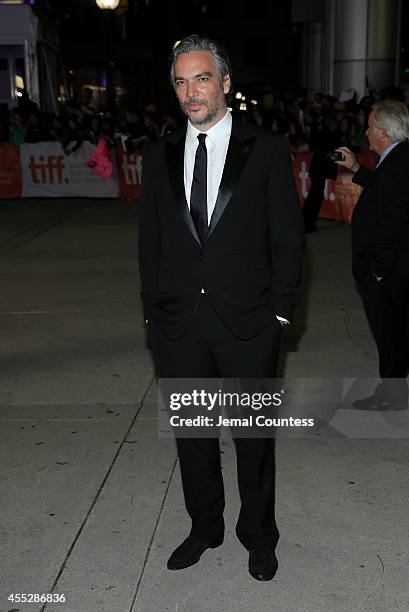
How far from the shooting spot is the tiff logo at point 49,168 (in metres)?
17.5

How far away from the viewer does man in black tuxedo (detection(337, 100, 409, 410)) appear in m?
4.38

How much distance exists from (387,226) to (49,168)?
1412 cm

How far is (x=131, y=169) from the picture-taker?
55.9 feet

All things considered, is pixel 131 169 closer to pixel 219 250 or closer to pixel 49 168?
pixel 49 168

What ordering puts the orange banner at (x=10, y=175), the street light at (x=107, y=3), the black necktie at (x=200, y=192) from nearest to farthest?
the black necktie at (x=200, y=192) < the street light at (x=107, y=3) < the orange banner at (x=10, y=175)

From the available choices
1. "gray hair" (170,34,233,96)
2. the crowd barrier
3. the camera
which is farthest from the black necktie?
the crowd barrier

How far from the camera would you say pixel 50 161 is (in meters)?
17.5

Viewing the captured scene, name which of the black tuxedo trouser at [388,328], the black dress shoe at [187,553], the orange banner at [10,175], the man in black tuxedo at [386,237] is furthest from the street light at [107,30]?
the black dress shoe at [187,553]

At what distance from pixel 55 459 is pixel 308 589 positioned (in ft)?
5.76

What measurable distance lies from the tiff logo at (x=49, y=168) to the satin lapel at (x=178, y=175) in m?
15.0

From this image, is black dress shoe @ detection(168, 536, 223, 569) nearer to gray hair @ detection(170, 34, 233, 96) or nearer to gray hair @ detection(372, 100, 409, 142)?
gray hair @ detection(170, 34, 233, 96)

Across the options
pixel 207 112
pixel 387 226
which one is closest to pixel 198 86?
pixel 207 112

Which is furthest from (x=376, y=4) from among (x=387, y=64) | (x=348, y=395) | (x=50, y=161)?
(x=348, y=395)

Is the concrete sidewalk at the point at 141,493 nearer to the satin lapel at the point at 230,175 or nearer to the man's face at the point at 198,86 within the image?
the satin lapel at the point at 230,175
